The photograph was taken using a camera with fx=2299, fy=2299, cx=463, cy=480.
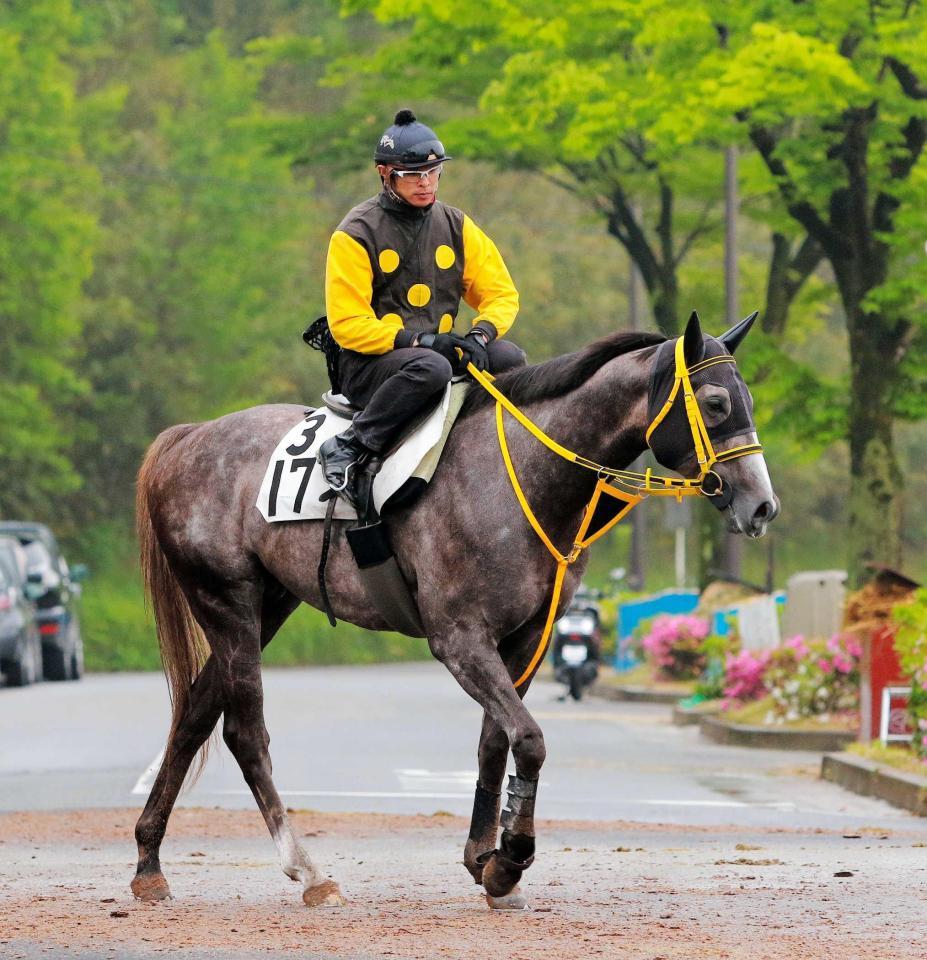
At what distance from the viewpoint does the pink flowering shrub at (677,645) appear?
28.9 metres

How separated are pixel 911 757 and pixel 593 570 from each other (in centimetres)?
5208

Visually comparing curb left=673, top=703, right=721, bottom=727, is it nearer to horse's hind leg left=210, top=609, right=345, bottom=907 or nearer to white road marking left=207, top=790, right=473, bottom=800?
white road marking left=207, top=790, right=473, bottom=800

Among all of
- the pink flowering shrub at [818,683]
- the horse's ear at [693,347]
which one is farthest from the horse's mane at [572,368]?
the pink flowering shrub at [818,683]

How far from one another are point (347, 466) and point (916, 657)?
7.02m

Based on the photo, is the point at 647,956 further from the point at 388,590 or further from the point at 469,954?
the point at 388,590

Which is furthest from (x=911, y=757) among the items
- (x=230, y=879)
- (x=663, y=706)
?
(x=663, y=706)

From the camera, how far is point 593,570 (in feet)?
221

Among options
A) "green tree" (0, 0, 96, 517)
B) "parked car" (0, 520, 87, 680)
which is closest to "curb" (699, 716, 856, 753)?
"parked car" (0, 520, 87, 680)

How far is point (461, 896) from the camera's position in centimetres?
886

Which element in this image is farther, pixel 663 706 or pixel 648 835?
pixel 663 706

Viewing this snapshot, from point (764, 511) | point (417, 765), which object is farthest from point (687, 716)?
point (764, 511)

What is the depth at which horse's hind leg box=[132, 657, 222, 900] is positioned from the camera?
354 inches

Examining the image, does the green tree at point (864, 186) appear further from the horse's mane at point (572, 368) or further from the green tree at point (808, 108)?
the horse's mane at point (572, 368)

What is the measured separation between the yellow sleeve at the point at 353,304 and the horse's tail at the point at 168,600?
130 cm
